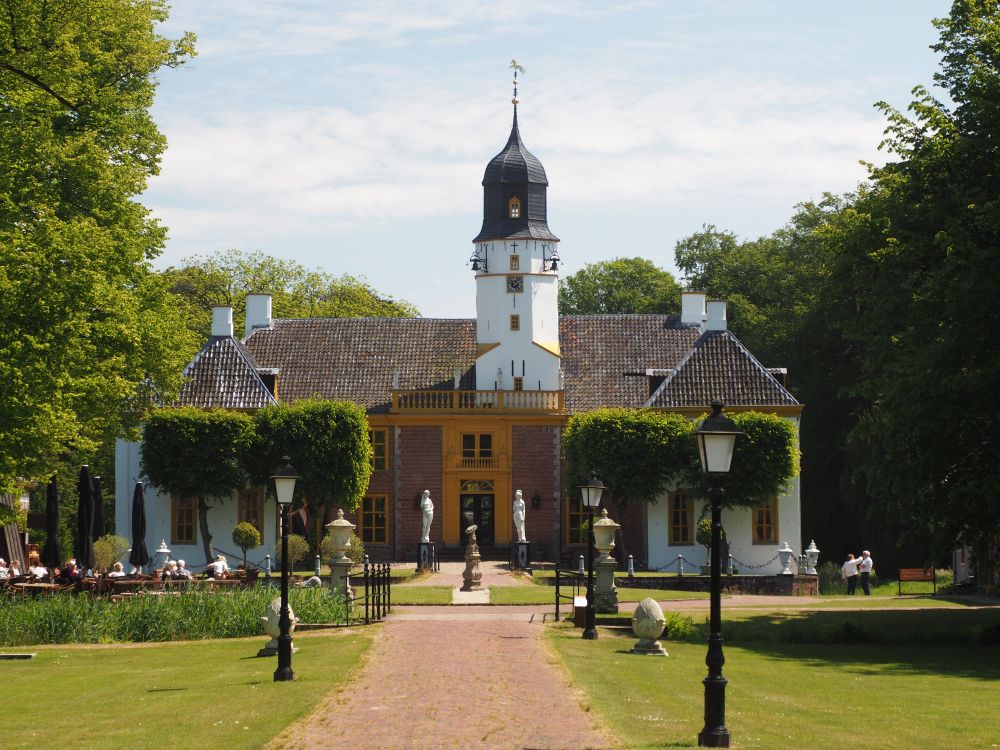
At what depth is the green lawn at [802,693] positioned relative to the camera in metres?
14.4

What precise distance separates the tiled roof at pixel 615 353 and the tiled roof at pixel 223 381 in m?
10.00

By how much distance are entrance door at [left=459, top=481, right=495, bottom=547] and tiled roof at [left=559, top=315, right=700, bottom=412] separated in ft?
12.4

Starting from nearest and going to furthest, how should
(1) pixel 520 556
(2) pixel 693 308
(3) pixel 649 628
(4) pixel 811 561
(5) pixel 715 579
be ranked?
(5) pixel 715 579, (3) pixel 649 628, (4) pixel 811 561, (1) pixel 520 556, (2) pixel 693 308

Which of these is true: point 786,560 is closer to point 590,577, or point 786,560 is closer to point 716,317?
point 716,317

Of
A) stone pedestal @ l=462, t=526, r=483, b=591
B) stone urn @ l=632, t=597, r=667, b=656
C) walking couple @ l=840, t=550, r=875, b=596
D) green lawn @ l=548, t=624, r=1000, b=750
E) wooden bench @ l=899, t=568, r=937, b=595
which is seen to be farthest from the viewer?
wooden bench @ l=899, t=568, r=937, b=595

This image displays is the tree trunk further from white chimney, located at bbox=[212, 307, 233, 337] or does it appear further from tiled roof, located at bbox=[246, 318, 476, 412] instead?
white chimney, located at bbox=[212, 307, 233, 337]

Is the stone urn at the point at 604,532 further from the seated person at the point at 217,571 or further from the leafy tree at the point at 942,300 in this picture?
the seated person at the point at 217,571

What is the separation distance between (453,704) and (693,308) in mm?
36873

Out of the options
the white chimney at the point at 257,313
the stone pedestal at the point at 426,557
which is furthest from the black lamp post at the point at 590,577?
the white chimney at the point at 257,313

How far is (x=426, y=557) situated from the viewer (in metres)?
42.2

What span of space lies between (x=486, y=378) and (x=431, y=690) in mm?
32711

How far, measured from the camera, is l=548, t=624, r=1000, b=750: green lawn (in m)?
14.4

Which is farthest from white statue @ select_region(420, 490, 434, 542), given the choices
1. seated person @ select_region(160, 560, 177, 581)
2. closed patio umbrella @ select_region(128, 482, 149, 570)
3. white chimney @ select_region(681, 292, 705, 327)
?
seated person @ select_region(160, 560, 177, 581)

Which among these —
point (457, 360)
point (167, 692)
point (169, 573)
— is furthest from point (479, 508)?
point (167, 692)
